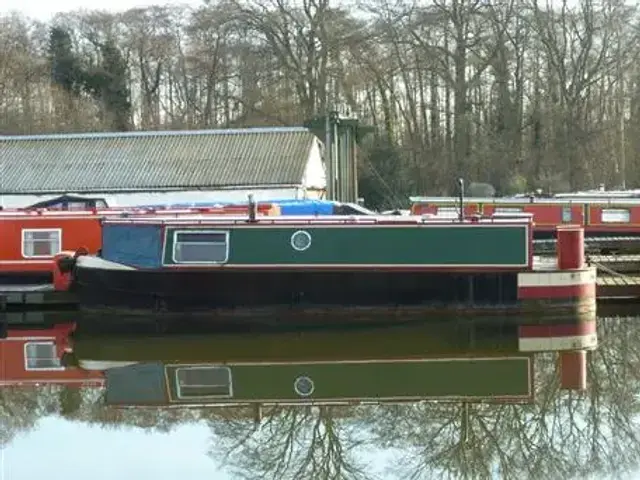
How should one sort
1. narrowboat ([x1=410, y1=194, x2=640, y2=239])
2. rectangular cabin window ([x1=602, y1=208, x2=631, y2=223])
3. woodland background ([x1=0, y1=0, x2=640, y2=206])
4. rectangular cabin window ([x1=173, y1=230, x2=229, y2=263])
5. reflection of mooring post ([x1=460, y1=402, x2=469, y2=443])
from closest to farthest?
reflection of mooring post ([x1=460, y1=402, x2=469, y2=443]), rectangular cabin window ([x1=173, y1=230, x2=229, y2=263]), narrowboat ([x1=410, y1=194, x2=640, y2=239]), rectangular cabin window ([x1=602, y1=208, x2=631, y2=223]), woodland background ([x1=0, y1=0, x2=640, y2=206])

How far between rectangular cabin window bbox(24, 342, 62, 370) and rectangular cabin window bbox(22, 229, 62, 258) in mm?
4465

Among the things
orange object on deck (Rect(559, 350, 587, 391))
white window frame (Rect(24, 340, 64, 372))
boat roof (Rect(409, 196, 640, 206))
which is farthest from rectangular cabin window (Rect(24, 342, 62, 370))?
boat roof (Rect(409, 196, 640, 206))

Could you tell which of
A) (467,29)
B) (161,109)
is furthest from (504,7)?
(161,109)

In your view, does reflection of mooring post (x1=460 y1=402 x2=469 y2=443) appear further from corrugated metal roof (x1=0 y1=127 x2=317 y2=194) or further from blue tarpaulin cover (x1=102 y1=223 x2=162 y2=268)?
corrugated metal roof (x1=0 y1=127 x2=317 y2=194)

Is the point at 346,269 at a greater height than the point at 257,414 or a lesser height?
greater

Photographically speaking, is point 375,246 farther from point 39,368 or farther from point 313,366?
Answer: point 39,368

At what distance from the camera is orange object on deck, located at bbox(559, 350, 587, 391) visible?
1159 centimetres

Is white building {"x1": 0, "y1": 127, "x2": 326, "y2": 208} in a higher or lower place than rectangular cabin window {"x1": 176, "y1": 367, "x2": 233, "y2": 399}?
higher

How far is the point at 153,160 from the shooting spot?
33.2 metres

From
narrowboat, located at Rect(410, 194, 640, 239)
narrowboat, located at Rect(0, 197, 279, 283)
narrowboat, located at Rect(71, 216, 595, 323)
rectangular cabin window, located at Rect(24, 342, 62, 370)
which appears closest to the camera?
rectangular cabin window, located at Rect(24, 342, 62, 370)

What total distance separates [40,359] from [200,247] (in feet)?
12.6

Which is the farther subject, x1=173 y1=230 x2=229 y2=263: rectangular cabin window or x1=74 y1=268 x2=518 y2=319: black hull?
x1=173 y1=230 x2=229 y2=263: rectangular cabin window

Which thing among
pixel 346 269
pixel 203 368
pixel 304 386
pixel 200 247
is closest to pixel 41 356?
pixel 203 368

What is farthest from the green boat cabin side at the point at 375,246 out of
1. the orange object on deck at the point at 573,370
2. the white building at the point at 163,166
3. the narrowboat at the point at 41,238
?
the white building at the point at 163,166
